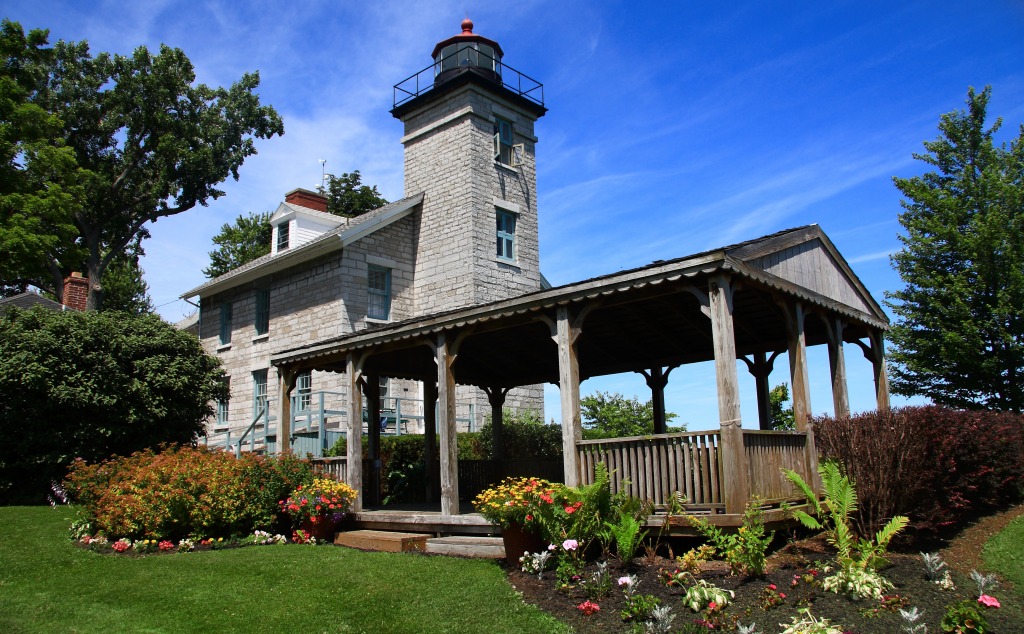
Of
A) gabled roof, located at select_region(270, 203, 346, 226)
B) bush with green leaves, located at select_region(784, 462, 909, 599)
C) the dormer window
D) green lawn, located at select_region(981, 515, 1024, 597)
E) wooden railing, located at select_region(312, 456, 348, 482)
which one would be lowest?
green lawn, located at select_region(981, 515, 1024, 597)

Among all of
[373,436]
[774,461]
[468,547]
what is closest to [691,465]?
[774,461]

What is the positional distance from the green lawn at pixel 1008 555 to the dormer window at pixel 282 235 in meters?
23.1

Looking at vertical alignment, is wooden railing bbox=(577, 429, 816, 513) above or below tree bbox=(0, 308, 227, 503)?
below

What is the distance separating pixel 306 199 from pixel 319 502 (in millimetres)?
18870

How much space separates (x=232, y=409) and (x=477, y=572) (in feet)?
62.9

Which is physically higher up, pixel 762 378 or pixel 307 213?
pixel 307 213

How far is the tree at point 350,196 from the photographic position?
116 feet

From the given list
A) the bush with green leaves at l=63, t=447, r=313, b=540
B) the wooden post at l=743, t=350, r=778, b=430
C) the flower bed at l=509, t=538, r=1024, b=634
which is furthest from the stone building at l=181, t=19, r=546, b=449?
the flower bed at l=509, t=538, r=1024, b=634

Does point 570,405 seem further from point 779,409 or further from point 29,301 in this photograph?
point 29,301

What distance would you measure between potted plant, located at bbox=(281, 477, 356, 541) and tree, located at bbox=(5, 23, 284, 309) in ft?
67.4

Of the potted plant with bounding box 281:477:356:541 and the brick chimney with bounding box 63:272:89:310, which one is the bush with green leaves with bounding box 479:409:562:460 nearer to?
the potted plant with bounding box 281:477:356:541

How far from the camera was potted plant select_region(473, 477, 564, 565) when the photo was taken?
8742 mm

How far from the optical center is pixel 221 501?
11812 millimetres

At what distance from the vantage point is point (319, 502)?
11984 mm
